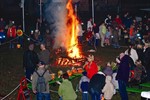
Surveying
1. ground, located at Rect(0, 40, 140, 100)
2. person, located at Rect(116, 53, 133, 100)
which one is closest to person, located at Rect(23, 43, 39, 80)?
ground, located at Rect(0, 40, 140, 100)

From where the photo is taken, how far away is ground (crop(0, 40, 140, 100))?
16434mm

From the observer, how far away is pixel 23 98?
13844 mm

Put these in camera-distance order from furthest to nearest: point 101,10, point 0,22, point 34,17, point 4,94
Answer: point 101,10 → point 34,17 → point 0,22 → point 4,94

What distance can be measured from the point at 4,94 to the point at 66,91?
490 centimetres

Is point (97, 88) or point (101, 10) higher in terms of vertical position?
point (101, 10)

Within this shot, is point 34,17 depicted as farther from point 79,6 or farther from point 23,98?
point 23,98

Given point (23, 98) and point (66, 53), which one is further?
point (66, 53)

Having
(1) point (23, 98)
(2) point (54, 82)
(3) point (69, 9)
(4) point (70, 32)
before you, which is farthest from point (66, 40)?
(1) point (23, 98)

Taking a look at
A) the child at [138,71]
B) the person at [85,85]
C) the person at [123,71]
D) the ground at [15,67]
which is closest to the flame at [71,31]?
the ground at [15,67]

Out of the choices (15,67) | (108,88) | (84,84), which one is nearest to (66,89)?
(84,84)

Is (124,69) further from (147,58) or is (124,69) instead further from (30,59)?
(30,59)

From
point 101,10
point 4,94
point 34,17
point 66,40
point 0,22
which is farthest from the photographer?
point 101,10

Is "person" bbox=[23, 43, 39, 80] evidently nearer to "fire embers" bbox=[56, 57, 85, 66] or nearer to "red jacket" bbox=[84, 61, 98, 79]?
"red jacket" bbox=[84, 61, 98, 79]

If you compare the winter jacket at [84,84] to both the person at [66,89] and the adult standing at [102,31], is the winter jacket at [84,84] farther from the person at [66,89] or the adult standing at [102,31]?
the adult standing at [102,31]
